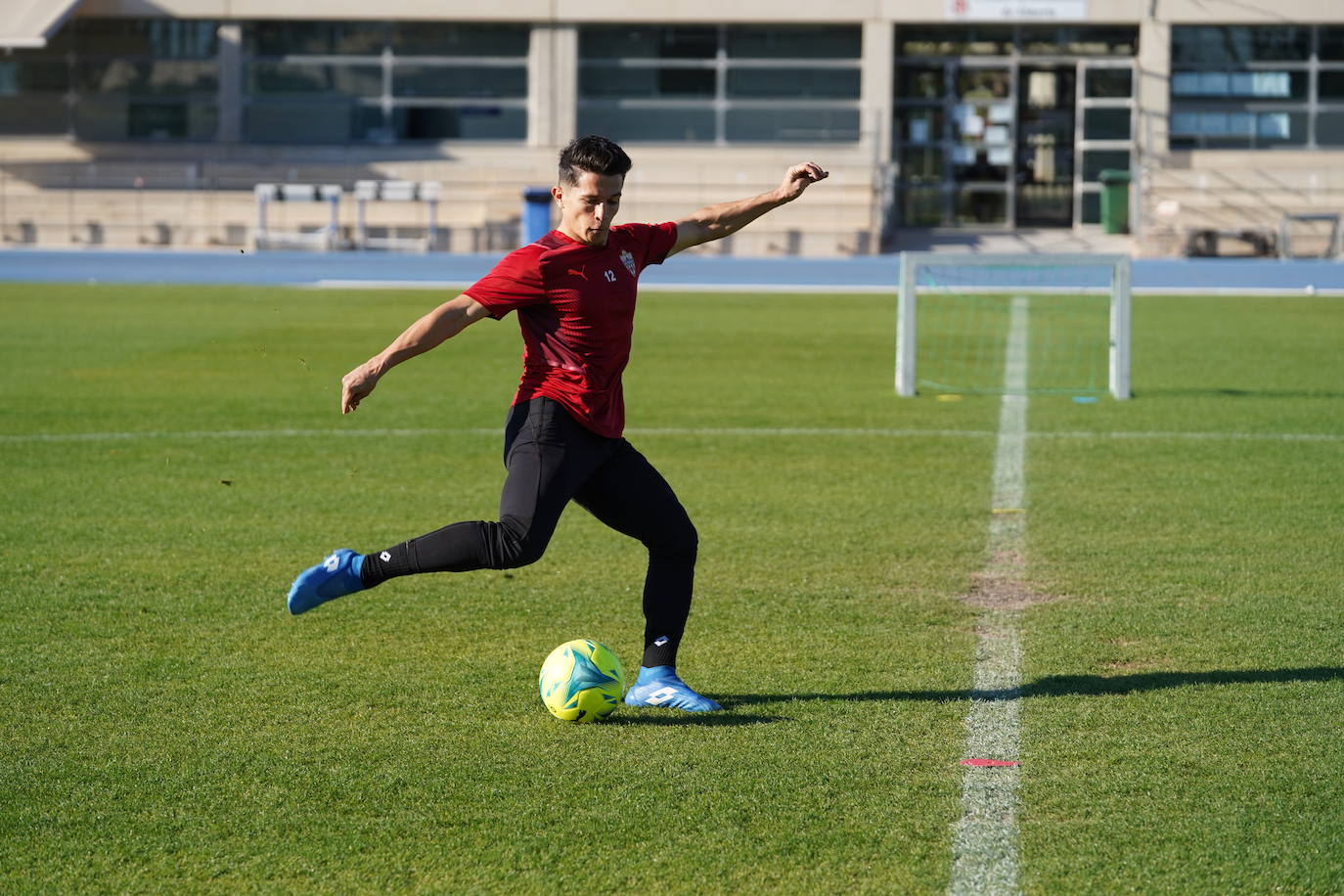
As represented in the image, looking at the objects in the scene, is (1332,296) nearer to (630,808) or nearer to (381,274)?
(381,274)

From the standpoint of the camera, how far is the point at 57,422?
1219 centimetres

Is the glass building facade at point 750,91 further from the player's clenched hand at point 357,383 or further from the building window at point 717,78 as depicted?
the player's clenched hand at point 357,383

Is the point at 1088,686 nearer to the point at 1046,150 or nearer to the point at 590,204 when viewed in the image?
the point at 590,204

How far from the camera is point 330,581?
209 inches

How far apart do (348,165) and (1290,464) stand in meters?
30.1

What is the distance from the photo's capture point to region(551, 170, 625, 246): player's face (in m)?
5.07

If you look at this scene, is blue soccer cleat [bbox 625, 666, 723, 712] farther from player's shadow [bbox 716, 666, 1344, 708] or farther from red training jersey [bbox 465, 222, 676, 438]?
red training jersey [bbox 465, 222, 676, 438]

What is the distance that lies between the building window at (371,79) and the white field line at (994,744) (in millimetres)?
31176

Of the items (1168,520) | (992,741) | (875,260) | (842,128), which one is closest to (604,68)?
(842,128)

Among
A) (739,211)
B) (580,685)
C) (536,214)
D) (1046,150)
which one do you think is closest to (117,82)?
(536,214)

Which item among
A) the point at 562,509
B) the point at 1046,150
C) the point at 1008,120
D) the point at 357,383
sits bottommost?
the point at 562,509

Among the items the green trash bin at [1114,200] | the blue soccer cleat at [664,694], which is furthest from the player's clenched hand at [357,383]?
the green trash bin at [1114,200]

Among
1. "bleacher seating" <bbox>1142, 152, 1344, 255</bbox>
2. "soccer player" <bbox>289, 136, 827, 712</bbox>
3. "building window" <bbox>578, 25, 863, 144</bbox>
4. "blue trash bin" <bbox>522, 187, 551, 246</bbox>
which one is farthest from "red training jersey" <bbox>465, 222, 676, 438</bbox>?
"building window" <bbox>578, 25, 863, 144</bbox>

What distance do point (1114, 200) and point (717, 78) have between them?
359 inches
